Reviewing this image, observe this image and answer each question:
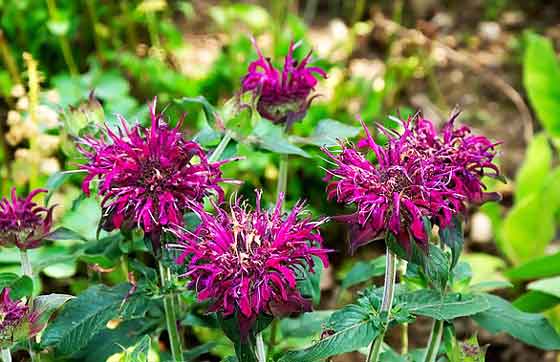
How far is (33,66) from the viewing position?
161cm

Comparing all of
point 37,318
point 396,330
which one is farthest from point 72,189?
point 37,318

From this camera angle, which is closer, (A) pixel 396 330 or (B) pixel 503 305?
(B) pixel 503 305

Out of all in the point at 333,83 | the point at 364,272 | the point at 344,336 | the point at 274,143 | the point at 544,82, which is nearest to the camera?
the point at 344,336

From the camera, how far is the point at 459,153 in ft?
3.48

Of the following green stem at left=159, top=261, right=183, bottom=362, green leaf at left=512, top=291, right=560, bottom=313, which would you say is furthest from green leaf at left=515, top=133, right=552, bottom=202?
green stem at left=159, top=261, right=183, bottom=362

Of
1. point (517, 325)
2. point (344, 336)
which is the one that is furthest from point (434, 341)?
point (344, 336)

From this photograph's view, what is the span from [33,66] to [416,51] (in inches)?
60.6

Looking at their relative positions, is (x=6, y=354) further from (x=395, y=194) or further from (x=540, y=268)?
(x=540, y=268)

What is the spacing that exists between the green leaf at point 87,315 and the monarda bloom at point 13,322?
9 cm

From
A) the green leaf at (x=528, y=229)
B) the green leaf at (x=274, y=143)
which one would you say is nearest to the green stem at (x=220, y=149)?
the green leaf at (x=274, y=143)

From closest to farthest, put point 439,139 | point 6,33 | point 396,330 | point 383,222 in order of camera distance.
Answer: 1. point 383,222
2. point 439,139
3. point 396,330
4. point 6,33

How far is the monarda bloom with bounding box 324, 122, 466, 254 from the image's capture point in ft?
3.03

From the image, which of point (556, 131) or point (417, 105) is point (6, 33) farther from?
point (556, 131)

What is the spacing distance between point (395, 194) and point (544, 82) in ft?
5.20
